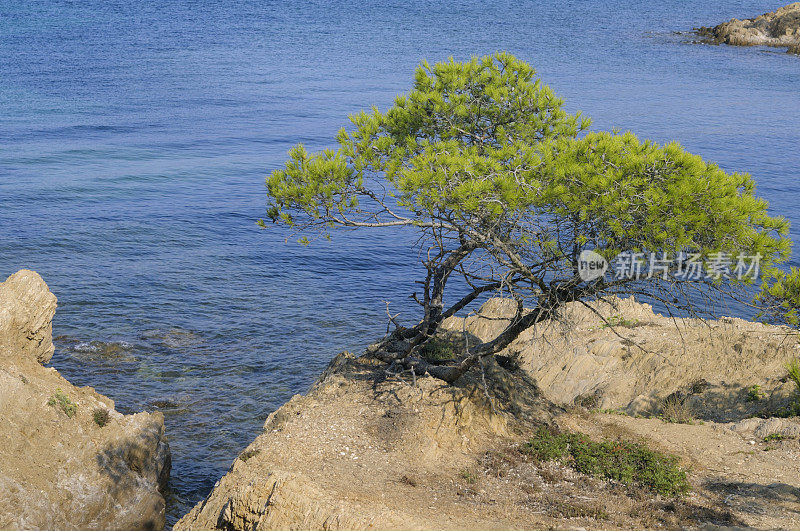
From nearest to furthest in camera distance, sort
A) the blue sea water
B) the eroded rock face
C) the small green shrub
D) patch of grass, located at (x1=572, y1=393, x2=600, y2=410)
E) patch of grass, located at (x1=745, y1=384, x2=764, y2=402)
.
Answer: the eroded rock face
the small green shrub
patch of grass, located at (x1=745, y1=384, x2=764, y2=402)
patch of grass, located at (x1=572, y1=393, x2=600, y2=410)
the blue sea water

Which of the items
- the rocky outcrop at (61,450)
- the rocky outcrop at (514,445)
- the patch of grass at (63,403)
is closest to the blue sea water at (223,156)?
the rocky outcrop at (61,450)

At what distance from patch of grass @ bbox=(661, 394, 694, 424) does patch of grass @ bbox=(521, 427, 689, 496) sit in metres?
2.70

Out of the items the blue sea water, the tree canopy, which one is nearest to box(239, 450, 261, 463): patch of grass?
the blue sea water

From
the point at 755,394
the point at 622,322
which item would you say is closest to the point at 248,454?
the point at 755,394

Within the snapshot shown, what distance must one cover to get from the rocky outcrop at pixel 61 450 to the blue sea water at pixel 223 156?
1.23m

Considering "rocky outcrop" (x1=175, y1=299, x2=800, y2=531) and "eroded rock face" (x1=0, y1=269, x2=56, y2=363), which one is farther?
"eroded rock face" (x1=0, y1=269, x2=56, y2=363)

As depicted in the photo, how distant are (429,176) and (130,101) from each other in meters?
53.3

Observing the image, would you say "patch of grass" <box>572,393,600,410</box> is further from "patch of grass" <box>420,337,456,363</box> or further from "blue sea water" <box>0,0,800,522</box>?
"blue sea water" <box>0,0,800,522</box>

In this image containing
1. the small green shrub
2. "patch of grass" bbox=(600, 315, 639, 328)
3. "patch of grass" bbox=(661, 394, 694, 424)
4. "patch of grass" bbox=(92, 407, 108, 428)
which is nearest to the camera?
"patch of grass" bbox=(92, 407, 108, 428)

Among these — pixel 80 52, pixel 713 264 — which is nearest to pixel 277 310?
pixel 713 264

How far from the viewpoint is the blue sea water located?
78.4 feet

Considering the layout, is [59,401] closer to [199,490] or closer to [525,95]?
[199,490]

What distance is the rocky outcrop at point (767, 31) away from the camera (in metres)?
91.9

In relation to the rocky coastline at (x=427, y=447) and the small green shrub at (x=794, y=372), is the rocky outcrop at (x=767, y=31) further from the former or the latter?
the rocky coastline at (x=427, y=447)
